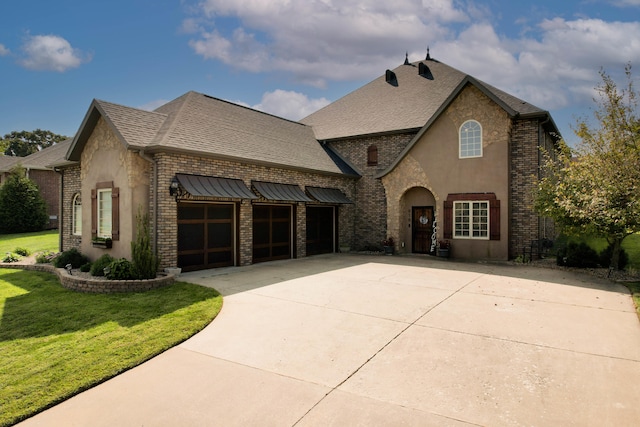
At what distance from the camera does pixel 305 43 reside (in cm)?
1443

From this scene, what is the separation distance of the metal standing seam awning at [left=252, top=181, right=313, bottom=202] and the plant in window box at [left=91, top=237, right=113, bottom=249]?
4.91 m

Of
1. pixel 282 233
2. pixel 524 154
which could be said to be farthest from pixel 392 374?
pixel 524 154

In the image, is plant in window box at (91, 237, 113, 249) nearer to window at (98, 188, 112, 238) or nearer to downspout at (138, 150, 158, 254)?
window at (98, 188, 112, 238)

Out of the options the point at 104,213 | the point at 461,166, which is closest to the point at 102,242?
the point at 104,213

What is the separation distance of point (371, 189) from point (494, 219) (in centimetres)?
610

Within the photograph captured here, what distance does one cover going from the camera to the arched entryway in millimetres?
16188

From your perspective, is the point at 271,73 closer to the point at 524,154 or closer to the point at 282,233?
the point at 282,233

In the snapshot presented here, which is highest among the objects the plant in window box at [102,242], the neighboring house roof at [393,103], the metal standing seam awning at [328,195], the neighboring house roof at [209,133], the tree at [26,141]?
the tree at [26,141]


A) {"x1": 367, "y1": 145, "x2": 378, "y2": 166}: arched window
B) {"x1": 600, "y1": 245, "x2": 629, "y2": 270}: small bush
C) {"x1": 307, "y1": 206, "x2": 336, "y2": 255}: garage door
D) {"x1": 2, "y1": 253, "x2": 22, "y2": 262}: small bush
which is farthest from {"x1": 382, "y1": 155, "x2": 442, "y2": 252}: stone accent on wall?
{"x1": 2, "y1": 253, "x2": 22, "y2": 262}: small bush

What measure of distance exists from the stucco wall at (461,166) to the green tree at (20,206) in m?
23.8

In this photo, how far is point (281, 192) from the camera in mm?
13758

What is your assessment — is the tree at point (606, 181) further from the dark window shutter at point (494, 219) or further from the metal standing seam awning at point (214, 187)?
the metal standing seam awning at point (214, 187)

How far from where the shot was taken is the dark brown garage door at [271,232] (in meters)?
13.8

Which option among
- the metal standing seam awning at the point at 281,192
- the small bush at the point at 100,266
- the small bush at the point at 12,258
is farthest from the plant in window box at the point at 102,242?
the small bush at the point at 12,258
